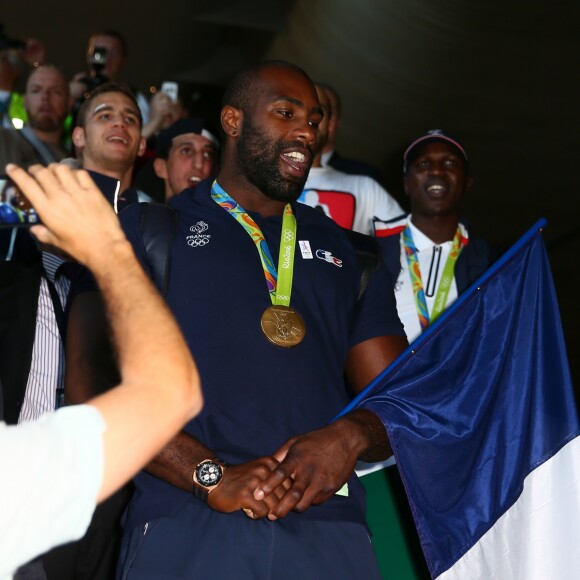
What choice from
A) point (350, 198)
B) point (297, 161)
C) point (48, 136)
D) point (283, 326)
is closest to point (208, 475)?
point (283, 326)

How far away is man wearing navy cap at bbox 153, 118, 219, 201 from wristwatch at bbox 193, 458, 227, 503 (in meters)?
2.71

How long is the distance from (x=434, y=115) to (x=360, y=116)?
1.27 metres

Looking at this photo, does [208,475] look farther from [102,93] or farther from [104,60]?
[104,60]

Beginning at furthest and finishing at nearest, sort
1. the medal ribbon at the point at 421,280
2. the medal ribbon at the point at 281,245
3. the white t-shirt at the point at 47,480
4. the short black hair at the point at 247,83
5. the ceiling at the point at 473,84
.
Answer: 1. the ceiling at the point at 473,84
2. the medal ribbon at the point at 421,280
3. the short black hair at the point at 247,83
4. the medal ribbon at the point at 281,245
5. the white t-shirt at the point at 47,480

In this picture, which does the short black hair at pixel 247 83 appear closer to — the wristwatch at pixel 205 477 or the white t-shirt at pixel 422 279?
the white t-shirt at pixel 422 279

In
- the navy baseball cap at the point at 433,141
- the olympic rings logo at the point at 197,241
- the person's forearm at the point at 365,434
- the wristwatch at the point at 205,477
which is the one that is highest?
the navy baseball cap at the point at 433,141

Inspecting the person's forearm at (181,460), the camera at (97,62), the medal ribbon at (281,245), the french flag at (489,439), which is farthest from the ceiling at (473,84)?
the person's forearm at (181,460)

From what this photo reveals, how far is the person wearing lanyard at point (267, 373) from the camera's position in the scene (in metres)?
2.63

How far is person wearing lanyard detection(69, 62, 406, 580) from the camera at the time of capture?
2.63 metres

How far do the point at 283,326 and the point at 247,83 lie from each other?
1006mm

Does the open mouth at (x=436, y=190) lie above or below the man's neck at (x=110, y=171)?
above

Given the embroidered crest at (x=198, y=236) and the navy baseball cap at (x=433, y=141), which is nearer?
the embroidered crest at (x=198, y=236)

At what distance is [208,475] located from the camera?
8.61ft

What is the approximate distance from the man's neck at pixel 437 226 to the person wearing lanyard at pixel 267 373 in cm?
142
